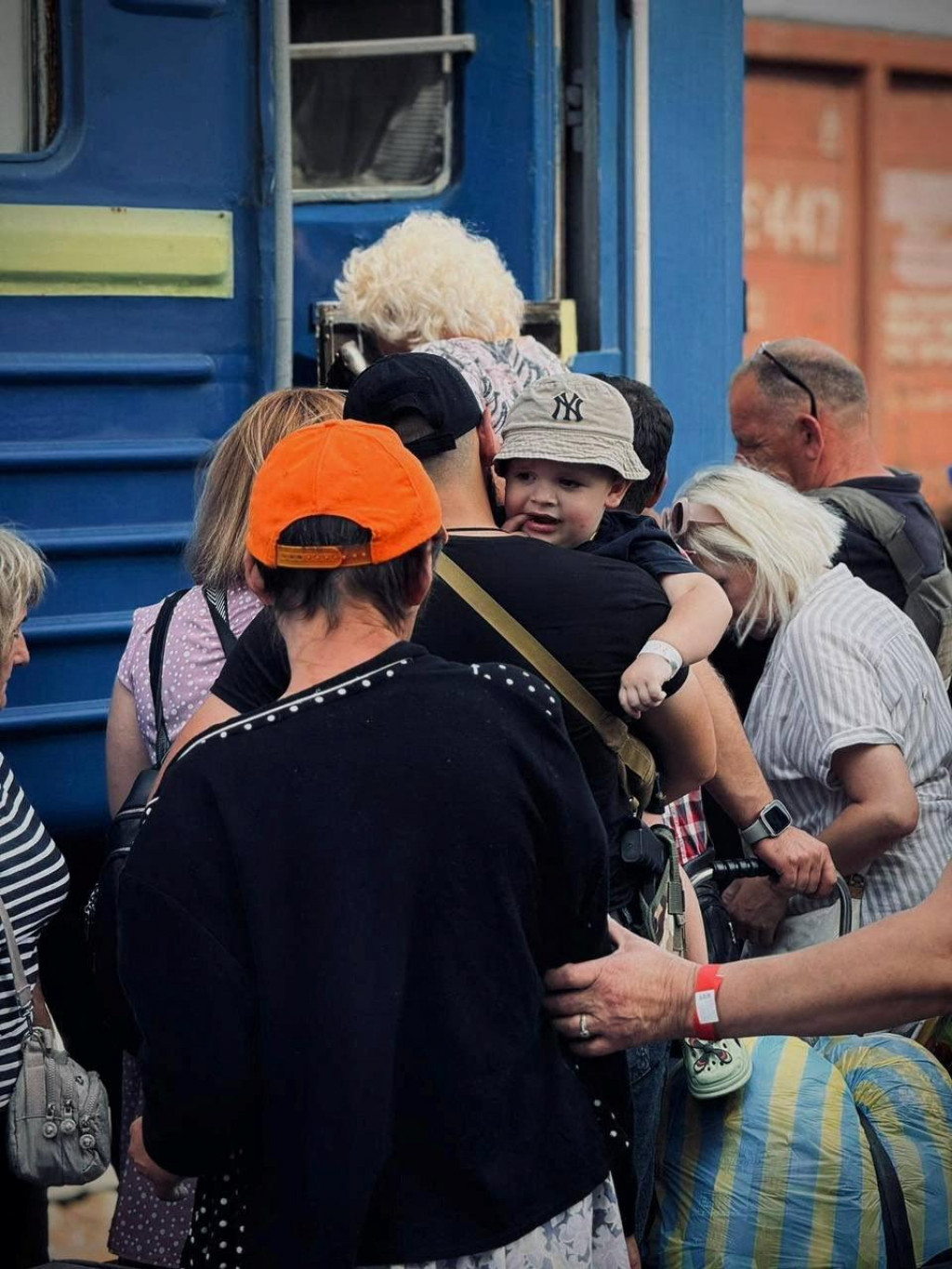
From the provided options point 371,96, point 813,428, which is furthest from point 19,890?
point 371,96

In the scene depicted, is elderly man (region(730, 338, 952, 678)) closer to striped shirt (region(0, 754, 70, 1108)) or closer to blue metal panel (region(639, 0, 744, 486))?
blue metal panel (region(639, 0, 744, 486))

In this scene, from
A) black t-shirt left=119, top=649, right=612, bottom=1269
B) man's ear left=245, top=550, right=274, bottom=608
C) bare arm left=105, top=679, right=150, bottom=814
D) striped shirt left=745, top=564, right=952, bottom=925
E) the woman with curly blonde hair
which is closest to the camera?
black t-shirt left=119, top=649, right=612, bottom=1269

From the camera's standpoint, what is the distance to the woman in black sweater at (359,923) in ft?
5.41

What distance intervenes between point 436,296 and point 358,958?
1.96 m

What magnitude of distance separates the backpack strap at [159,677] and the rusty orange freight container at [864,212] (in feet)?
19.6

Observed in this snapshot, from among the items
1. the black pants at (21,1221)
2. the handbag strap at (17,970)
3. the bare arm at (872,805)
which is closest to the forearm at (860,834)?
the bare arm at (872,805)

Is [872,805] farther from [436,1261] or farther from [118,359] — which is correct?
[118,359]

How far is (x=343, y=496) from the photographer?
5.66ft

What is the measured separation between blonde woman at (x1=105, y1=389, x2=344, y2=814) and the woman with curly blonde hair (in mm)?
665

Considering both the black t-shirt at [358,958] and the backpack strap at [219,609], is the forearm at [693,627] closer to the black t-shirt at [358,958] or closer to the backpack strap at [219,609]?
the black t-shirt at [358,958]

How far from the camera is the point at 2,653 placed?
108 inches

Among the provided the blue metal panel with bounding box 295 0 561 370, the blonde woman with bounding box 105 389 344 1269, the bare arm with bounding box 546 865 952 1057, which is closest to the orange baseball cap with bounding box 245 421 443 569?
the bare arm with bounding box 546 865 952 1057

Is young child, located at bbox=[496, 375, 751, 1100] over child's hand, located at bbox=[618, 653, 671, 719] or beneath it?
over

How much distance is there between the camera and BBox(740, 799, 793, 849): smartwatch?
2.76m
